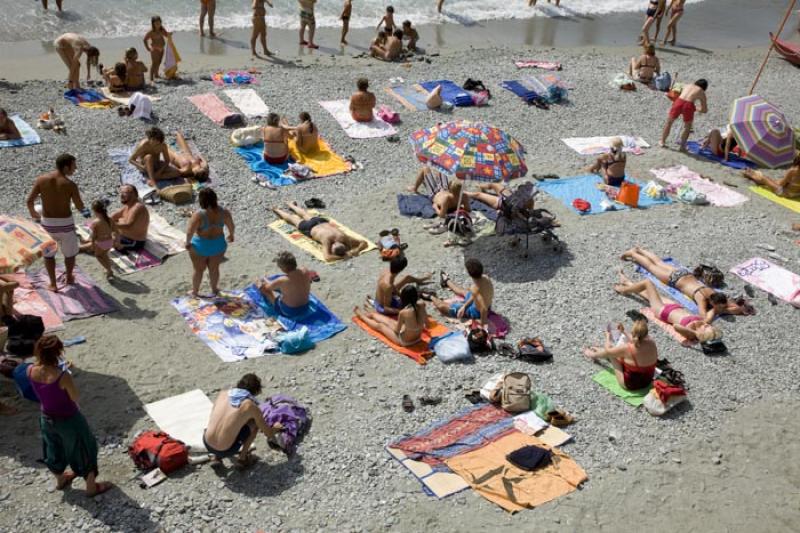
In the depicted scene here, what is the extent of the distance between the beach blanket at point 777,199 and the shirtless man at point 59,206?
37.5ft

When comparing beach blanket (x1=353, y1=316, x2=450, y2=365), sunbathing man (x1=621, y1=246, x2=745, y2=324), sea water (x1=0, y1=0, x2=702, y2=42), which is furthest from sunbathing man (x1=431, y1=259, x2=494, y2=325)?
sea water (x1=0, y1=0, x2=702, y2=42)

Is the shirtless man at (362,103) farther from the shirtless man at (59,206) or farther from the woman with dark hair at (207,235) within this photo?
the shirtless man at (59,206)

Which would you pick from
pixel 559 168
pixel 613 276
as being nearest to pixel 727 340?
pixel 613 276

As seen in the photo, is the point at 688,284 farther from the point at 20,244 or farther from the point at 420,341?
the point at 20,244

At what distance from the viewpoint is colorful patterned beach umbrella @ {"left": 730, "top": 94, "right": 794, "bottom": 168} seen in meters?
14.6

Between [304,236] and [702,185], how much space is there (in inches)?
291

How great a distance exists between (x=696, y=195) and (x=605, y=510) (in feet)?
26.7

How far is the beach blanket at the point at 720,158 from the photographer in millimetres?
15258

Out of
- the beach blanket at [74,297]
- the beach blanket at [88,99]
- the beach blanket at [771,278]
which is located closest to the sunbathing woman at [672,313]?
the beach blanket at [771,278]

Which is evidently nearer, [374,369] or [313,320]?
[374,369]

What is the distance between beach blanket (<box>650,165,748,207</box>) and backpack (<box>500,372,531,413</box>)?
723 centimetres

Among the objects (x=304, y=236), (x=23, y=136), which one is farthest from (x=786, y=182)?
(x=23, y=136)

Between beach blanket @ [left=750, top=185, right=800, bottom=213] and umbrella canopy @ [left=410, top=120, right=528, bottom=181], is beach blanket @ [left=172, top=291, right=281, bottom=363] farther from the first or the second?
beach blanket @ [left=750, top=185, right=800, bottom=213]

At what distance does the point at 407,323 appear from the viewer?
29.8 ft
